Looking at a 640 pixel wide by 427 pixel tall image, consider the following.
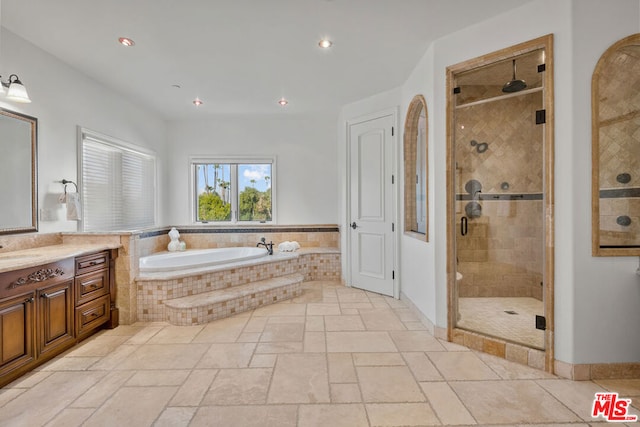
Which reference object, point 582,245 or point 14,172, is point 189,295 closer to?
point 14,172

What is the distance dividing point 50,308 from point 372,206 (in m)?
3.37

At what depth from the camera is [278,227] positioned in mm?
5062

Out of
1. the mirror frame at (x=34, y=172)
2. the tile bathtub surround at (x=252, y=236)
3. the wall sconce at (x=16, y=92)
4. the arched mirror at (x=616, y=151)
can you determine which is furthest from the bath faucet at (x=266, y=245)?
the arched mirror at (x=616, y=151)

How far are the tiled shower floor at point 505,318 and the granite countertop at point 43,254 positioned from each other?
327cm

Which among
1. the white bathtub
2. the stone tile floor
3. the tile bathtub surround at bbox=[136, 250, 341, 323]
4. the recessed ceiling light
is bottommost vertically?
the stone tile floor

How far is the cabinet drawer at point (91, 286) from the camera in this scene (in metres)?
2.59

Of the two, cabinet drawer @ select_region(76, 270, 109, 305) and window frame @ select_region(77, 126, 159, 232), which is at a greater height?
window frame @ select_region(77, 126, 159, 232)

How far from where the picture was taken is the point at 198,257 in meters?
4.51

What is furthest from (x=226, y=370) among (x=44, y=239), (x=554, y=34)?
(x=554, y=34)

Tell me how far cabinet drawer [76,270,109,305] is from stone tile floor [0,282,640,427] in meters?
0.39

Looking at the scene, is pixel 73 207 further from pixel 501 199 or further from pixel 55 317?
pixel 501 199

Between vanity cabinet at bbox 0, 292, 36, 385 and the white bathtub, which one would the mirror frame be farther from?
the white bathtub

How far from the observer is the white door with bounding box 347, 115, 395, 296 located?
3895 mm

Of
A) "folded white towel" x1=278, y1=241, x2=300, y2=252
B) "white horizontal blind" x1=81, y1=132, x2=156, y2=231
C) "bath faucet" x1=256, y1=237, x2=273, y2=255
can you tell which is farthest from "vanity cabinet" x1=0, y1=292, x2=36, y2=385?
"folded white towel" x1=278, y1=241, x2=300, y2=252
